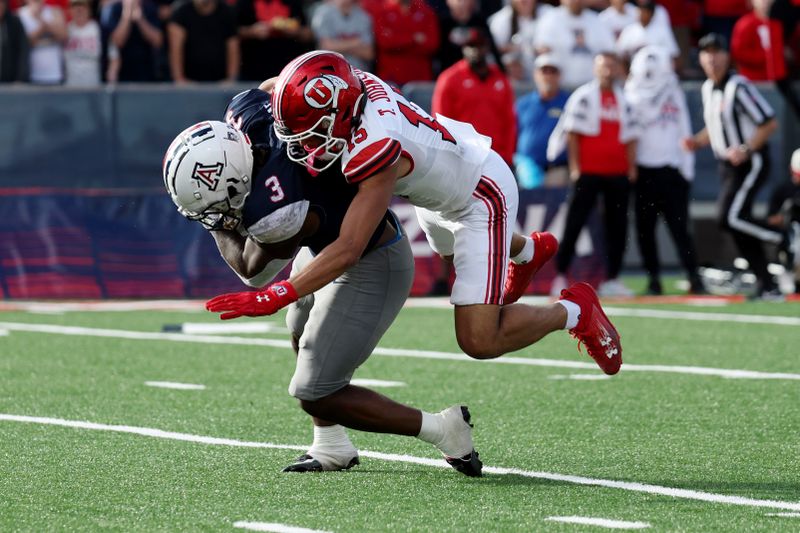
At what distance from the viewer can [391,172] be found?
5.32m

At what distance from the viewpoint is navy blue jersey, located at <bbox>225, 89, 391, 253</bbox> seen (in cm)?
523

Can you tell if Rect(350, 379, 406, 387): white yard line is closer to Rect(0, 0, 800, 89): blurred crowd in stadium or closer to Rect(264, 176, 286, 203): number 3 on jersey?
Rect(264, 176, 286, 203): number 3 on jersey

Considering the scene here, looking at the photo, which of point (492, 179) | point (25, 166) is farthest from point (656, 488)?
point (25, 166)

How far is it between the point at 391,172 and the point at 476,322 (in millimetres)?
768

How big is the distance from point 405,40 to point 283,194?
30.6 ft

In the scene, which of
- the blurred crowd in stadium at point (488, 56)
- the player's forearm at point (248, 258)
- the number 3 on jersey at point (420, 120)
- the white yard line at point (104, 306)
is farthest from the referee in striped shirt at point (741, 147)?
the player's forearm at point (248, 258)

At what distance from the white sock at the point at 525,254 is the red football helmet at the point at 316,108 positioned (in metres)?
1.51

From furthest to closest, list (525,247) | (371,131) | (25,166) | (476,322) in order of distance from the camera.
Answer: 1. (25,166)
2. (525,247)
3. (476,322)
4. (371,131)

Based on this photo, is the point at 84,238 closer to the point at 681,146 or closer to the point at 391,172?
the point at 681,146

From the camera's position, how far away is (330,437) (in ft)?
19.1

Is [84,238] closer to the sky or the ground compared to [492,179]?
closer to the ground

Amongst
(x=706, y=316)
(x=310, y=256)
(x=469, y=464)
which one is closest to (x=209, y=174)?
(x=310, y=256)

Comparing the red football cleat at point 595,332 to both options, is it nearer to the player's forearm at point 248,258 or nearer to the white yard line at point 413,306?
the player's forearm at point 248,258

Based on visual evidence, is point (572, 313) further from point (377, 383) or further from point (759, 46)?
point (759, 46)
